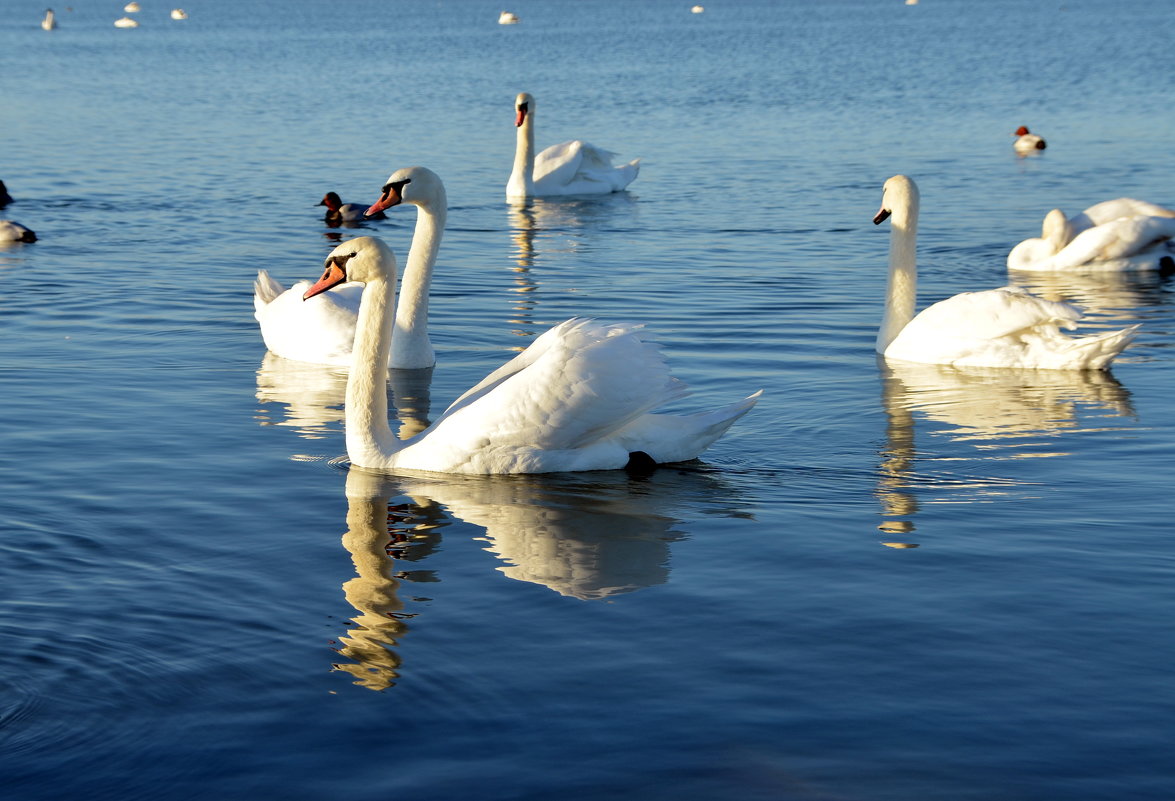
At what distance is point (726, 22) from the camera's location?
88250 millimetres

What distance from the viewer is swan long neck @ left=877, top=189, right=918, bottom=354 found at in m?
11.8

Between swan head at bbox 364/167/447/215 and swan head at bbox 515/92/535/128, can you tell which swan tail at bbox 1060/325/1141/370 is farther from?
swan head at bbox 515/92/535/128

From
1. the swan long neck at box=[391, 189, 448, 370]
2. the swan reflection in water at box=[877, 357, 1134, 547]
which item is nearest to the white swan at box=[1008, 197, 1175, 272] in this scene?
the swan reflection in water at box=[877, 357, 1134, 547]

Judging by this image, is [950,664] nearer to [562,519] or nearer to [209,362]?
[562,519]

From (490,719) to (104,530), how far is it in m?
2.79

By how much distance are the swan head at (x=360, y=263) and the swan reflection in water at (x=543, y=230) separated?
10.4ft

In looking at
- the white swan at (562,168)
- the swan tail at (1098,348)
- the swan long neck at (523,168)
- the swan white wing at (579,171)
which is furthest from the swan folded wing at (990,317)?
the swan white wing at (579,171)

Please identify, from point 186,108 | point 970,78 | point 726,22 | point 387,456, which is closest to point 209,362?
point 387,456

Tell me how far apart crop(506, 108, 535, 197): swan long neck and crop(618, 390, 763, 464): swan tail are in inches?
526

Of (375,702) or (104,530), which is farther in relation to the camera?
(104,530)

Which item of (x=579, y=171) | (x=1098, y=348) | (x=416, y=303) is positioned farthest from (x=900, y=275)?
(x=579, y=171)

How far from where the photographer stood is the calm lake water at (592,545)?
5.15m

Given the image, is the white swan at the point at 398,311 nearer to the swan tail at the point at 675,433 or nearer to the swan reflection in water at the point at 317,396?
the swan reflection in water at the point at 317,396

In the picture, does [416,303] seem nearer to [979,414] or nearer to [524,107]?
[979,414]
